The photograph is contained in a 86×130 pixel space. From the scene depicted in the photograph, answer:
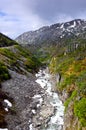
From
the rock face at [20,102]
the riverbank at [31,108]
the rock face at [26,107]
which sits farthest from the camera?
the rock face at [20,102]

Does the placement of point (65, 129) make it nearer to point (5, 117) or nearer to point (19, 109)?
point (5, 117)

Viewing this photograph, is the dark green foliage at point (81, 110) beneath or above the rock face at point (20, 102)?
beneath

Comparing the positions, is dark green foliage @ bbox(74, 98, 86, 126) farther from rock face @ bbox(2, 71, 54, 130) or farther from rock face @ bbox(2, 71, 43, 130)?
rock face @ bbox(2, 71, 43, 130)

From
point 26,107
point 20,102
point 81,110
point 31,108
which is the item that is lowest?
point 81,110

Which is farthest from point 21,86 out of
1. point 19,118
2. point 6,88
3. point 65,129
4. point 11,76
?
point 65,129

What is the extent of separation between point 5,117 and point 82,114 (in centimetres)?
2331

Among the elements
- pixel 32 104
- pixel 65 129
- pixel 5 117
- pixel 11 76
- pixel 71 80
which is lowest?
pixel 65 129

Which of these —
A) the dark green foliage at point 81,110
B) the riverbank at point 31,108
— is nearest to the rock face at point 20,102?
the riverbank at point 31,108

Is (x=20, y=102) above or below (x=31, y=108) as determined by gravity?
above

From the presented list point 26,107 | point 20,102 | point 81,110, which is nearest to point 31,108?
point 26,107

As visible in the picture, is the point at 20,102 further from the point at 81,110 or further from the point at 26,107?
the point at 81,110

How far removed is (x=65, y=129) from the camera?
57.4 metres

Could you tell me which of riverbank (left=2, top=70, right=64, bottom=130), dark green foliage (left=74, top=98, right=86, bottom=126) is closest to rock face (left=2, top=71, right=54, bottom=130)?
riverbank (left=2, top=70, right=64, bottom=130)

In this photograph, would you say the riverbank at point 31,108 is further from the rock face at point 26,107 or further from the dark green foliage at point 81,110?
the dark green foliage at point 81,110
